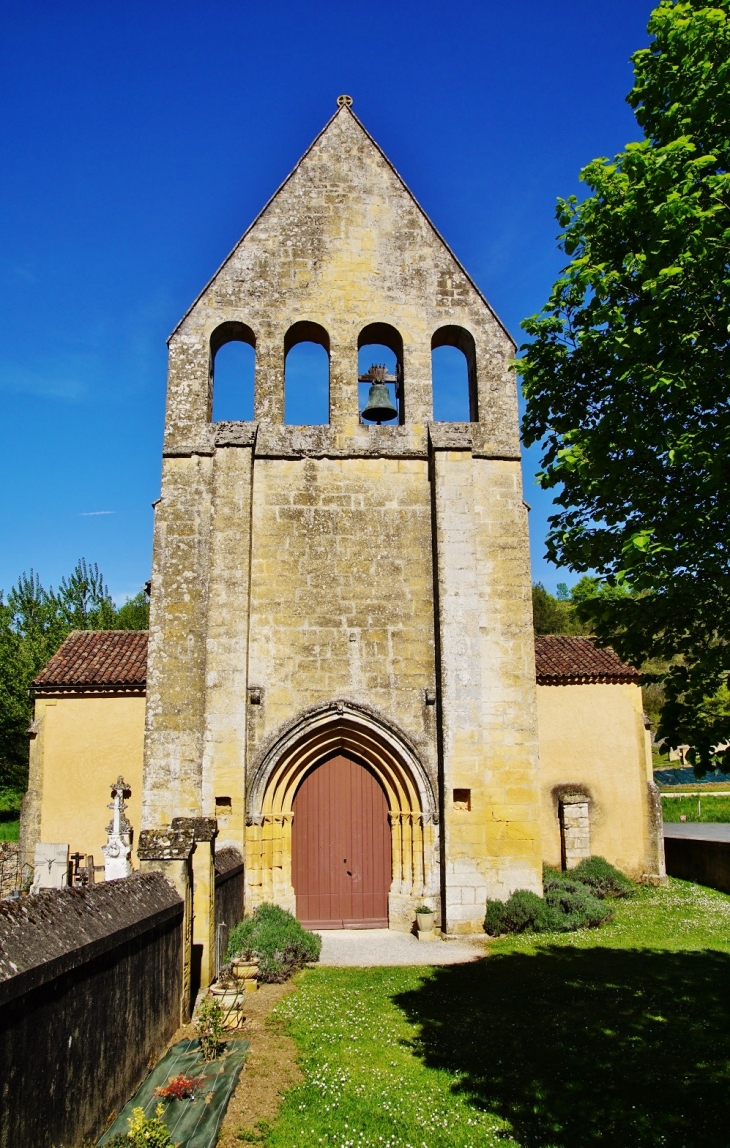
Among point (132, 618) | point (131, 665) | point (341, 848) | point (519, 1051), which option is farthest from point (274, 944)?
point (132, 618)

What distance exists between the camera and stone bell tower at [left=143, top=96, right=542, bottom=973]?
11.6 metres

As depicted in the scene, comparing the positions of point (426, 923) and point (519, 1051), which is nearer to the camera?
point (519, 1051)

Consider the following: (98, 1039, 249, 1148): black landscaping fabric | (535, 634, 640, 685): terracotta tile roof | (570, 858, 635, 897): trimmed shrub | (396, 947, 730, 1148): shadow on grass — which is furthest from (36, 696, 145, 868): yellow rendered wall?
(98, 1039, 249, 1148): black landscaping fabric

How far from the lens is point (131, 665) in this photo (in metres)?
16.7

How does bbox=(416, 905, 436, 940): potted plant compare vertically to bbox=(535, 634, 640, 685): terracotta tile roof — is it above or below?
below

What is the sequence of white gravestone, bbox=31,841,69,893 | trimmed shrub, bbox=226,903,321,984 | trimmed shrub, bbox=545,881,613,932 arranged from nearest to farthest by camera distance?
trimmed shrub, bbox=226,903,321,984, trimmed shrub, bbox=545,881,613,932, white gravestone, bbox=31,841,69,893

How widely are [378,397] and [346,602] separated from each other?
3.35 metres

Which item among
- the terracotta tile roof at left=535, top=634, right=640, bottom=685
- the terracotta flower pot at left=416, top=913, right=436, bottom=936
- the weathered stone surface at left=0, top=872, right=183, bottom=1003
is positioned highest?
the terracotta tile roof at left=535, top=634, right=640, bottom=685

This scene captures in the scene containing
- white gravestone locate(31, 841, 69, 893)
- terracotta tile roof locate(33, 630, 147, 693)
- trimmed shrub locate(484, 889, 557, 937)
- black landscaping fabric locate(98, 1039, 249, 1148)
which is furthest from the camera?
terracotta tile roof locate(33, 630, 147, 693)

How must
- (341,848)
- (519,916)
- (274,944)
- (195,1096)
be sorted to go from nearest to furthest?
(195,1096) → (274,944) → (519,916) → (341,848)

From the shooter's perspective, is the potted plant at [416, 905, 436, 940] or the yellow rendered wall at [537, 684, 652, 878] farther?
the yellow rendered wall at [537, 684, 652, 878]

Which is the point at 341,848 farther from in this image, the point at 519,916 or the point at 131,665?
the point at 131,665

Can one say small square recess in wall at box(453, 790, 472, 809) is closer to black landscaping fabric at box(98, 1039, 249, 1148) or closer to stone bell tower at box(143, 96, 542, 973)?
stone bell tower at box(143, 96, 542, 973)

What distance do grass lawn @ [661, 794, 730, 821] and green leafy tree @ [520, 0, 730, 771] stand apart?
2750 cm
